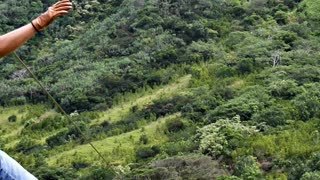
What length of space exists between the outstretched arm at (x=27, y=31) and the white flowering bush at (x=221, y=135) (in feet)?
63.9

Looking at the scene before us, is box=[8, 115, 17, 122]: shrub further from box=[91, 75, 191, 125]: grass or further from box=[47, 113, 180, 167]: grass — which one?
box=[47, 113, 180, 167]: grass

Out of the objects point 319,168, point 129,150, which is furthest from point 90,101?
point 319,168

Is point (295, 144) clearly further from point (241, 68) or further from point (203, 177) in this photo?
point (241, 68)

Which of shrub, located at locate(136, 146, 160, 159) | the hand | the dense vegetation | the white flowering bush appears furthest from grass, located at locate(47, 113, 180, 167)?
the hand

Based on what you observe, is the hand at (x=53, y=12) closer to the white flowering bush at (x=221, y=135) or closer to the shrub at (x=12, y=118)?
the white flowering bush at (x=221, y=135)

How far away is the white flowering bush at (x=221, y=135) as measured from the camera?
859 inches

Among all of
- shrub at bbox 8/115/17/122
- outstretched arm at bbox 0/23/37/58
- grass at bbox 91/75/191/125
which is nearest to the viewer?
outstretched arm at bbox 0/23/37/58

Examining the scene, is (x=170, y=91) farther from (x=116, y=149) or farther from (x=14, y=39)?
(x=14, y=39)

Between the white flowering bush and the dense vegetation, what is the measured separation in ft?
0.18

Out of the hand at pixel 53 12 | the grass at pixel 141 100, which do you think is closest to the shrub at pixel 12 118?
the grass at pixel 141 100

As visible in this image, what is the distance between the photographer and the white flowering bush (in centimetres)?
2181

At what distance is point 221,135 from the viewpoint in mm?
22344

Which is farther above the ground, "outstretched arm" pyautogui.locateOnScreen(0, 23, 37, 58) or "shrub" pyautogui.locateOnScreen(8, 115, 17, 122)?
"outstretched arm" pyautogui.locateOnScreen(0, 23, 37, 58)

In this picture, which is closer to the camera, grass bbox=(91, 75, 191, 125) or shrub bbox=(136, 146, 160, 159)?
shrub bbox=(136, 146, 160, 159)
